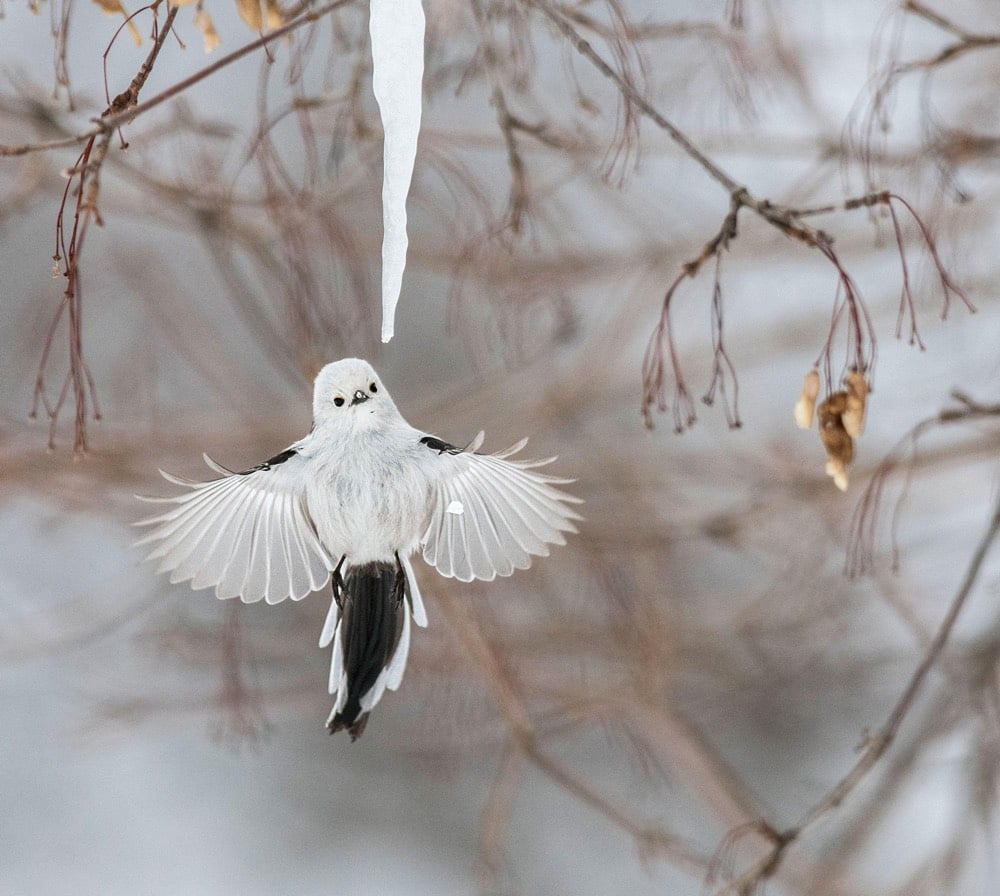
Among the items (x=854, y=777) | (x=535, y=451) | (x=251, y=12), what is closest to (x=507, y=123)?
(x=251, y=12)

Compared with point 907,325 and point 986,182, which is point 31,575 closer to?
point 907,325

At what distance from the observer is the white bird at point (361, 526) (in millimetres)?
734

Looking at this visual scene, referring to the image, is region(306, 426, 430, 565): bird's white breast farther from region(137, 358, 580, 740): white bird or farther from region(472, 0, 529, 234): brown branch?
region(472, 0, 529, 234): brown branch

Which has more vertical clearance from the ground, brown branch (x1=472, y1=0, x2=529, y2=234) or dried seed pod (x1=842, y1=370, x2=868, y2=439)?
brown branch (x1=472, y1=0, x2=529, y2=234)

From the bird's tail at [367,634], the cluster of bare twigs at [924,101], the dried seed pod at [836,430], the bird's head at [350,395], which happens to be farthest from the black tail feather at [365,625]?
Answer: the cluster of bare twigs at [924,101]

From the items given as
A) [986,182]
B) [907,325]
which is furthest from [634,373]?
[986,182]

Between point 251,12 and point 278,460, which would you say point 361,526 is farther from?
point 251,12

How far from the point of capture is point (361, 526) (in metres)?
0.75

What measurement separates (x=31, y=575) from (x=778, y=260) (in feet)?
7.35

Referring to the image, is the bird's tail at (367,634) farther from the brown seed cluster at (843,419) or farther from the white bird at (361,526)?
the brown seed cluster at (843,419)

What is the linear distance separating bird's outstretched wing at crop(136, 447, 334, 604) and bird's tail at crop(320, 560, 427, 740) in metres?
0.02

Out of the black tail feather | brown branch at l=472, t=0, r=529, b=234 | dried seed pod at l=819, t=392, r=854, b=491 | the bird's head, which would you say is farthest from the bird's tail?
brown branch at l=472, t=0, r=529, b=234

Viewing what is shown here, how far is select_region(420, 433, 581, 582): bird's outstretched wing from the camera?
2.48ft

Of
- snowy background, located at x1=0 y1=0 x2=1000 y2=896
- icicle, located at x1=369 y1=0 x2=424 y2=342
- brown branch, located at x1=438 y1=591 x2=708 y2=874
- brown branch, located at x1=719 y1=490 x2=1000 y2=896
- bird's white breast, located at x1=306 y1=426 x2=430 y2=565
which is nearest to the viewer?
icicle, located at x1=369 y1=0 x2=424 y2=342
